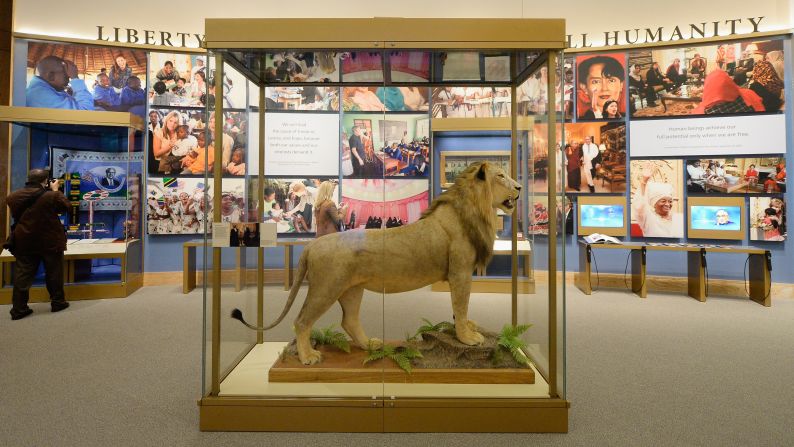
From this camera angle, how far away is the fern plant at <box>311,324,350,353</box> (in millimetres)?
2451

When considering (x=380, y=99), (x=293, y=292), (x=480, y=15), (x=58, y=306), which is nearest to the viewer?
(x=380, y=99)

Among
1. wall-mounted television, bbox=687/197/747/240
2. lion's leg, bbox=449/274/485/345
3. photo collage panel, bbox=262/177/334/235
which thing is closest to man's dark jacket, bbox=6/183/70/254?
photo collage panel, bbox=262/177/334/235

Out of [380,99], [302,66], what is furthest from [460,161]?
[302,66]

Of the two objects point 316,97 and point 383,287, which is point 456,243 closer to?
point 383,287

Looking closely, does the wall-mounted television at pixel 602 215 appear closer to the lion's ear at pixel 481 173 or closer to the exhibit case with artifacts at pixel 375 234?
the exhibit case with artifacts at pixel 375 234

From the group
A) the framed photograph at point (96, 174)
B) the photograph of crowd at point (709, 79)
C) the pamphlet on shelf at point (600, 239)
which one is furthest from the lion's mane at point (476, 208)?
the framed photograph at point (96, 174)

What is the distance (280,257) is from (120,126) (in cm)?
474

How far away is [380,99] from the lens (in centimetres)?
225

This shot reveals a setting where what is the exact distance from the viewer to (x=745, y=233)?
19.0 feet

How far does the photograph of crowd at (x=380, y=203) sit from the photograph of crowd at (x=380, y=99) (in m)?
0.41

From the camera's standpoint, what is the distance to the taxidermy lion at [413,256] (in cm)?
224

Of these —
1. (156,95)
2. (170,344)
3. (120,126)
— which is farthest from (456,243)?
(156,95)

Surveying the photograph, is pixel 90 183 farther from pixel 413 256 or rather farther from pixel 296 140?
pixel 413 256

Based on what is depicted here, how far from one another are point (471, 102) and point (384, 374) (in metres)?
1.80
